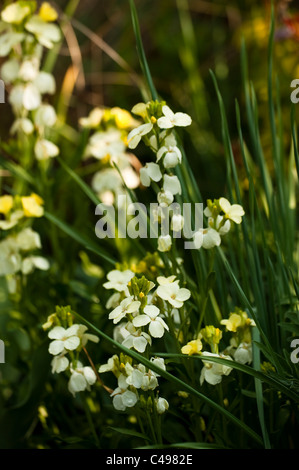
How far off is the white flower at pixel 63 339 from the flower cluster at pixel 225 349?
0.47 ft

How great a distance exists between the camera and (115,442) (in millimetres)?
904

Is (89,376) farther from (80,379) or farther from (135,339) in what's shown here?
(135,339)

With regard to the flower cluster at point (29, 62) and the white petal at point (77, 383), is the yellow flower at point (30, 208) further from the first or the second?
the white petal at point (77, 383)

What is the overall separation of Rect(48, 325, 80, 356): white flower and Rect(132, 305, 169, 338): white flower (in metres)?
0.11

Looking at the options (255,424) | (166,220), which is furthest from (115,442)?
(166,220)

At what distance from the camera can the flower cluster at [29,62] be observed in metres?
1.08

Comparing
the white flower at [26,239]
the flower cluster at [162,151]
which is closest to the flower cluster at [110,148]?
the white flower at [26,239]

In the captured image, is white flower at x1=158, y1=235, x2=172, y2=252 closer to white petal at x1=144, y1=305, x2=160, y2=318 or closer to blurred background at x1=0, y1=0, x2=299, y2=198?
white petal at x1=144, y1=305, x2=160, y2=318

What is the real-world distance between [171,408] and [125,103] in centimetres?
128

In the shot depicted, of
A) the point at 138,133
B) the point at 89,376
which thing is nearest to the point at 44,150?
the point at 138,133

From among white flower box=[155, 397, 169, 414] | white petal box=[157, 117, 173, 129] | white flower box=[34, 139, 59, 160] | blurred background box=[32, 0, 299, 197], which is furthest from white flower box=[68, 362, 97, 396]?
blurred background box=[32, 0, 299, 197]

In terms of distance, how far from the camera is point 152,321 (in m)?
0.74

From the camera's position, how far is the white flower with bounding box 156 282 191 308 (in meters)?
0.76
